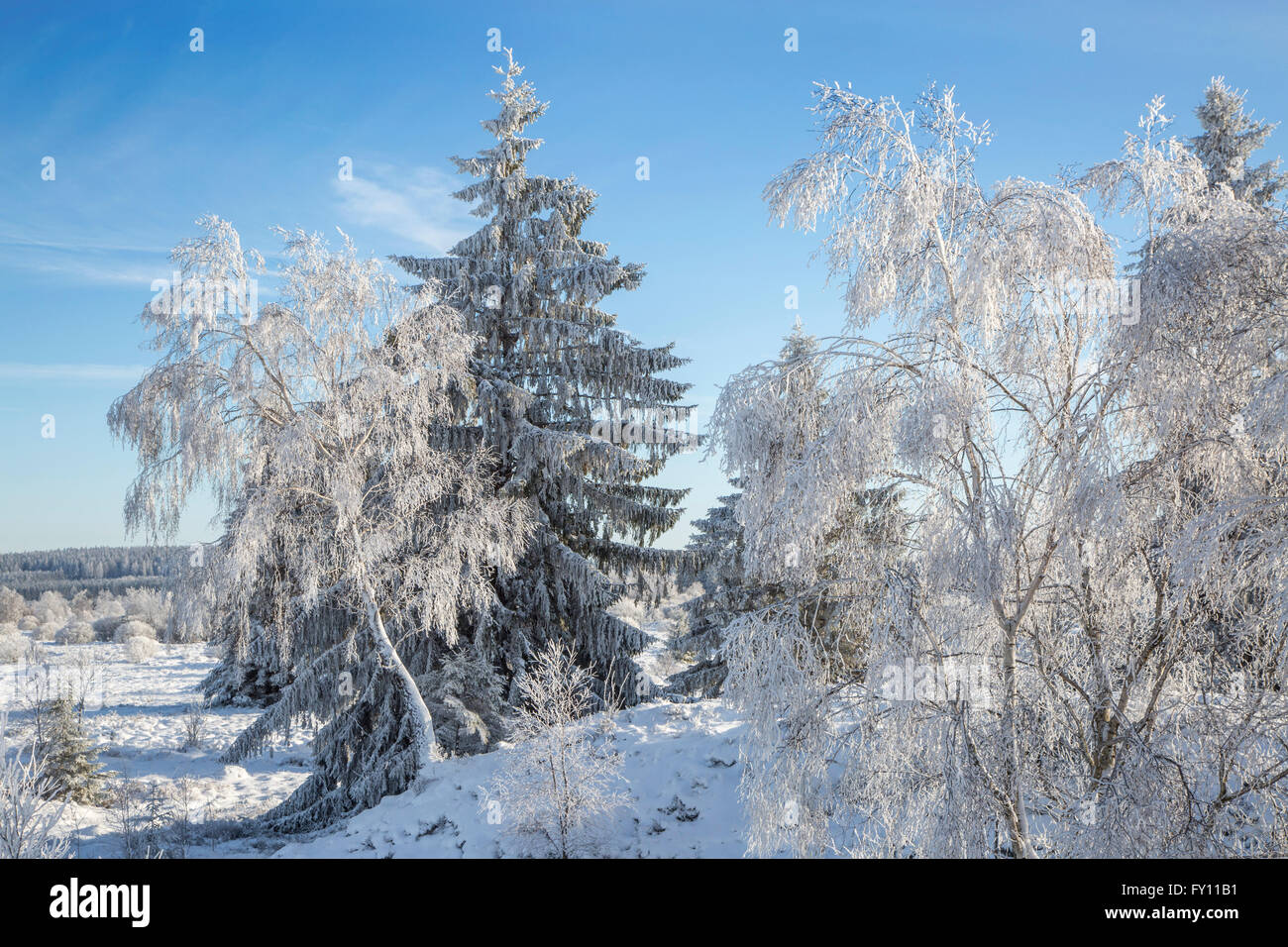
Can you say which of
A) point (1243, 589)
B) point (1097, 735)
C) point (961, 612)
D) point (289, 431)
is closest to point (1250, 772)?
point (1097, 735)

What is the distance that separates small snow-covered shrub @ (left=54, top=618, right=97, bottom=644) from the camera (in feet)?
105

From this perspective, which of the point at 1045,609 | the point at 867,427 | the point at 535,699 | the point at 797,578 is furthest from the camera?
the point at 535,699

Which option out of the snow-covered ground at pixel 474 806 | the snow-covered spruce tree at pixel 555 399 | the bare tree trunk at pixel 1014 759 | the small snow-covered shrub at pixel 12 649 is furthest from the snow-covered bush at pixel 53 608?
the bare tree trunk at pixel 1014 759

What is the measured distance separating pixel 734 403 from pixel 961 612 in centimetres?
269

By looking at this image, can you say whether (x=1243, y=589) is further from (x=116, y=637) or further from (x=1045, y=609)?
(x=116, y=637)

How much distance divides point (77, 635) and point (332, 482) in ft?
104

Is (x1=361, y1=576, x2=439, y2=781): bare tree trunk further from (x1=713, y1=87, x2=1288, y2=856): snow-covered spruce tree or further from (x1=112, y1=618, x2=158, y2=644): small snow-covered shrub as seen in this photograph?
(x1=112, y1=618, x2=158, y2=644): small snow-covered shrub

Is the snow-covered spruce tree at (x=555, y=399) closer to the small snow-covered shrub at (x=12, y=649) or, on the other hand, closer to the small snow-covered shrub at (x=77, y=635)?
the small snow-covered shrub at (x=12, y=649)

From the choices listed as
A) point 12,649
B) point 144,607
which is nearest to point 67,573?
point 144,607

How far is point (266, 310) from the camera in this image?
10227 millimetres

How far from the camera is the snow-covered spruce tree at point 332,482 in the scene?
32.2ft

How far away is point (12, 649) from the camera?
2725 cm

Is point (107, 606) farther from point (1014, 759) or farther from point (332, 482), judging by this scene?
point (1014, 759)
